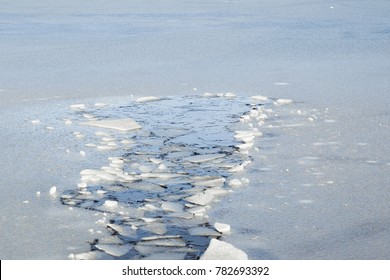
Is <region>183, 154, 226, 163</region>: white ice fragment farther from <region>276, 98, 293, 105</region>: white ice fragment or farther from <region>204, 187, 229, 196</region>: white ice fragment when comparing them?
<region>276, 98, 293, 105</region>: white ice fragment

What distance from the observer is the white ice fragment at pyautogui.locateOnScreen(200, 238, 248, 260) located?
3.22m

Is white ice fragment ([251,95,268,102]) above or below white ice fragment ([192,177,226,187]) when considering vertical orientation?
above

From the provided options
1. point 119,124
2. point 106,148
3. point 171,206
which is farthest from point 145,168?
point 119,124

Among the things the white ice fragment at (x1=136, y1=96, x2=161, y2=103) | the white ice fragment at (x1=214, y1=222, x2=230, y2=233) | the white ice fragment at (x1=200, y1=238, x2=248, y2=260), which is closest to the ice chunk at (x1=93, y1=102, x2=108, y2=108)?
the white ice fragment at (x1=136, y1=96, x2=161, y2=103)

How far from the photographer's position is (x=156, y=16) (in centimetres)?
1347

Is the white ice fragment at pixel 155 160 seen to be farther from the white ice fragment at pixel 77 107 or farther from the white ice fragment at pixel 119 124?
the white ice fragment at pixel 77 107

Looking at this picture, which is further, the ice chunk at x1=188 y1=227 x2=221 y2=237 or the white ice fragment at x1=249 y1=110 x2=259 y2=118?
the white ice fragment at x1=249 y1=110 x2=259 y2=118

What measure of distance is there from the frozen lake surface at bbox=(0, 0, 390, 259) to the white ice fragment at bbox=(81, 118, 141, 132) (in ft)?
0.09

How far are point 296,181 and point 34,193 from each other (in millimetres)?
1375

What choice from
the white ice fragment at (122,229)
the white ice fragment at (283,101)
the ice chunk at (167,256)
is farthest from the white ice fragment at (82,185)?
the white ice fragment at (283,101)

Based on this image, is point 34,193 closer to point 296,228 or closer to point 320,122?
point 296,228

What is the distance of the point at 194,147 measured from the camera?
16.4 ft

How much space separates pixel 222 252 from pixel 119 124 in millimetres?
2482

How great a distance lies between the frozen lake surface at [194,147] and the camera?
139 inches
